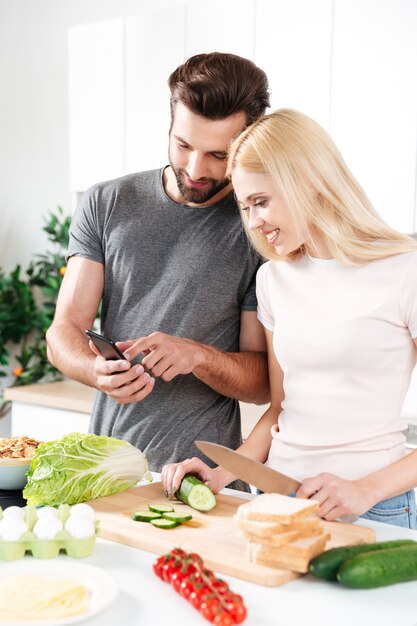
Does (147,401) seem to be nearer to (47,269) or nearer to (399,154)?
(399,154)

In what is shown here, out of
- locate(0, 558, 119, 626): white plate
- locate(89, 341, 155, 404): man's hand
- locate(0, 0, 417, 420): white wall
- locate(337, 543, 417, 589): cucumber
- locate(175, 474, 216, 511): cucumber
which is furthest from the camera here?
locate(0, 0, 417, 420): white wall

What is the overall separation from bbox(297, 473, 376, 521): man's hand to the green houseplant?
115 inches

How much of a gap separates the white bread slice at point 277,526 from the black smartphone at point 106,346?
0.59 m

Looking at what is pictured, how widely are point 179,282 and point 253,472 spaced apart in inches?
30.6

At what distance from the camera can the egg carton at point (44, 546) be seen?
1324 millimetres

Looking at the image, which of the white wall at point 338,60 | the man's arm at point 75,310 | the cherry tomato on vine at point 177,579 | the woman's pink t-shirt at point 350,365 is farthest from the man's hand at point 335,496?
the white wall at point 338,60

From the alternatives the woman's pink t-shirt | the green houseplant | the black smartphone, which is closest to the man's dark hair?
the woman's pink t-shirt

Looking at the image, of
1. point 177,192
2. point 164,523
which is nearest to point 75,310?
point 177,192

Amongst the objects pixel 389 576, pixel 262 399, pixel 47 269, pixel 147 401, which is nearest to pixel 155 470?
pixel 147 401

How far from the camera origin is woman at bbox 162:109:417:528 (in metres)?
1.68

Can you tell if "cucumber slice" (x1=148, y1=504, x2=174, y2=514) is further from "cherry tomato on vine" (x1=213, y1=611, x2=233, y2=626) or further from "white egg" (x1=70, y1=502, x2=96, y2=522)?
"cherry tomato on vine" (x1=213, y1=611, x2=233, y2=626)

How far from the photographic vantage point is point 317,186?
1732mm

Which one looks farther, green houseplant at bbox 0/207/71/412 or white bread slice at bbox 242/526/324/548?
green houseplant at bbox 0/207/71/412

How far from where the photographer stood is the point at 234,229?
7.27ft
